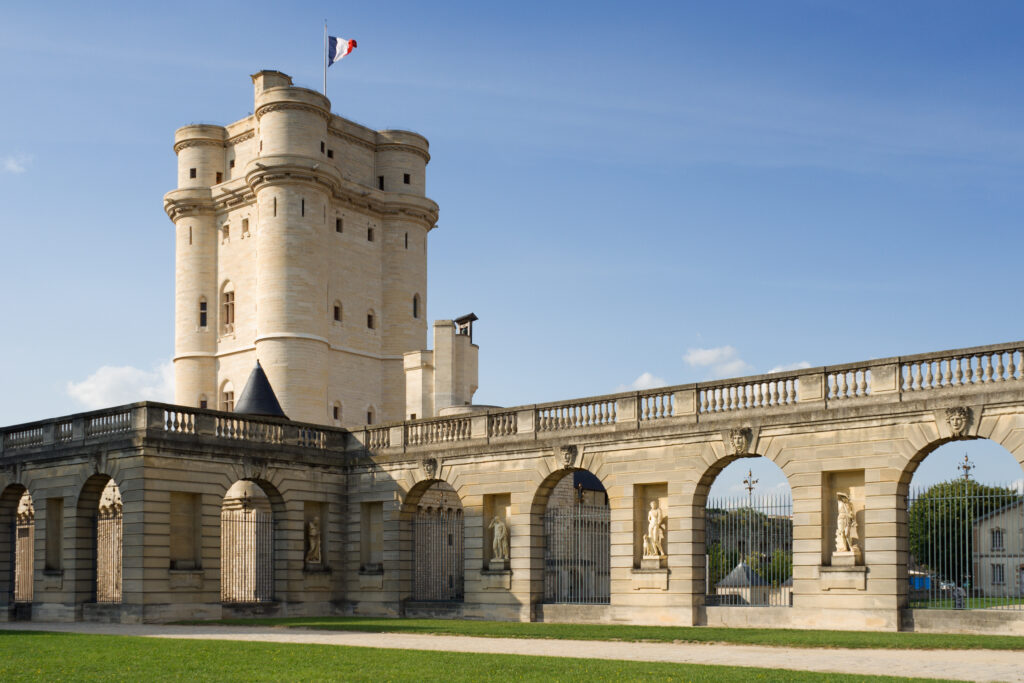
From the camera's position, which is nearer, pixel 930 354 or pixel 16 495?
pixel 930 354

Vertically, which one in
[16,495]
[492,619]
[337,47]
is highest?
[337,47]

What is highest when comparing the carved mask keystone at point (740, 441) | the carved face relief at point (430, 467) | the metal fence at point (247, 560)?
the carved mask keystone at point (740, 441)

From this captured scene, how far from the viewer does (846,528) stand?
25.0m

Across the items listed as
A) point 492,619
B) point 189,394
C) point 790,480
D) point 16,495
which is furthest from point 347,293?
point 790,480

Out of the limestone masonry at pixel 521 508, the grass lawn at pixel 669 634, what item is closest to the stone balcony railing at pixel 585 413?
the limestone masonry at pixel 521 508

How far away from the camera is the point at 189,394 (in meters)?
57.5

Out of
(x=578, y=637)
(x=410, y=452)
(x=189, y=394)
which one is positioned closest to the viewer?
(x=578, y=637)

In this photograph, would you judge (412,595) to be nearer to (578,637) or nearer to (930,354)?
(578,637)

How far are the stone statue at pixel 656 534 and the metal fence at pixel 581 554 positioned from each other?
9.57 ft

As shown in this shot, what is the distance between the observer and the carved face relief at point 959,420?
23.4m

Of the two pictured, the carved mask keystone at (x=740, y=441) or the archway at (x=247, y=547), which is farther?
the archway at (x=247, y=547)

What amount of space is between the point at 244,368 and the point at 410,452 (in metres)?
23.5

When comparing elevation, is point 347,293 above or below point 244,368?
above

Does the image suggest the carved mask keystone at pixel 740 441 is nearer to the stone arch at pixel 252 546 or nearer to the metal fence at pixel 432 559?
the metal fence at pixel 432 559
